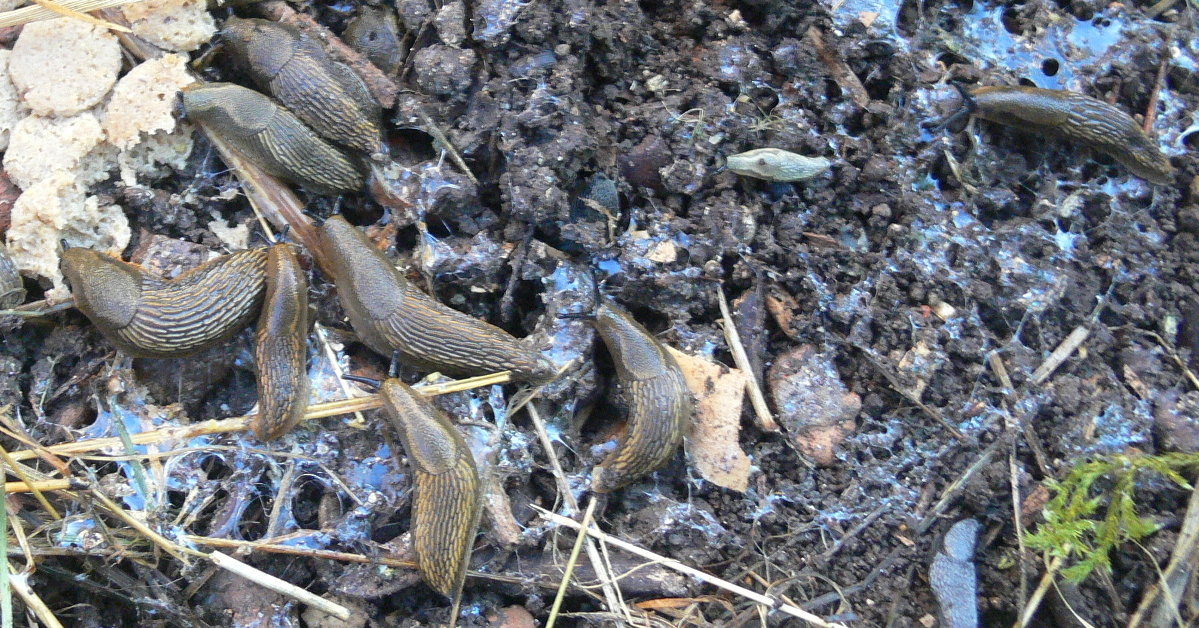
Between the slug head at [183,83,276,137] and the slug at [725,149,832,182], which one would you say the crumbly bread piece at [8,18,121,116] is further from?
the slug at [725,149,832,182]

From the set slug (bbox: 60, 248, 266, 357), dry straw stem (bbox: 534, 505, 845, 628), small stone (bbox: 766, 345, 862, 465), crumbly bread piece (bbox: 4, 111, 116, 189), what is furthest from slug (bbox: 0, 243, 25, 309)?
small stone (bbox: 766, 345, 862, 465)

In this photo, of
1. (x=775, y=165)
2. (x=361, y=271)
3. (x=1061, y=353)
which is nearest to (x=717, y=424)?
(x=775, y=165)

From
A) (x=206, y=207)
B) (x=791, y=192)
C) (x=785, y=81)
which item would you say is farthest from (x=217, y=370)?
(x=785, y=81)

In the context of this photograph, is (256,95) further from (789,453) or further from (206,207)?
(789,453)

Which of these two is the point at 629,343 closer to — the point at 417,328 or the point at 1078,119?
the point at 417,328

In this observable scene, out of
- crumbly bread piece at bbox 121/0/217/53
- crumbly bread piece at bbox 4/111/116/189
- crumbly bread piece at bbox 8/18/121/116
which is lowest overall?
crumbly bread piece at bbox 4/111/116/189
